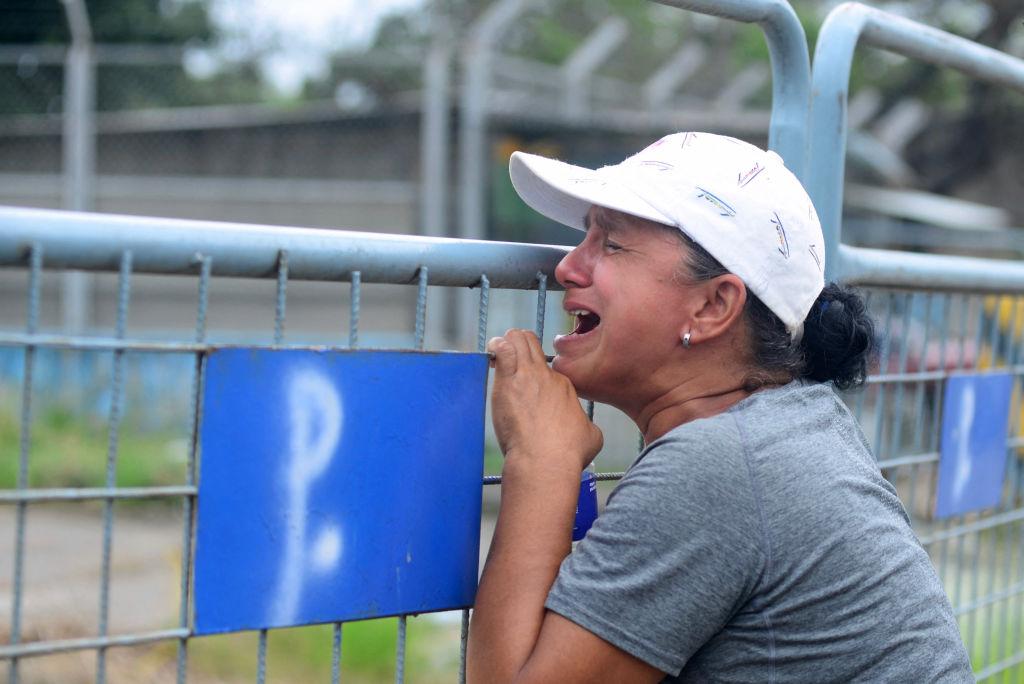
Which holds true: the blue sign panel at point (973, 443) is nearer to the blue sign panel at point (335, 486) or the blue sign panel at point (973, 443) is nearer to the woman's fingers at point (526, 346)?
the woman's fingers at point (526, 346)

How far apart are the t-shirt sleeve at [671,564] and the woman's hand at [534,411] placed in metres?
0.14

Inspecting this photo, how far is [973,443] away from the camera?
243 centimetres

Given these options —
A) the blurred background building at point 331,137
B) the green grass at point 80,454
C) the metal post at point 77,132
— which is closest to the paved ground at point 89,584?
the green grass at point 80,454

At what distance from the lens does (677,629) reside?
1.35 meters

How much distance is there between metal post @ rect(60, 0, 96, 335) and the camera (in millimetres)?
7547

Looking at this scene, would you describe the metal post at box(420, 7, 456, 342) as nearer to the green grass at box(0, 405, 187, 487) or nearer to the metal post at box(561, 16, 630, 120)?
the metal post at box(561, 16, 630, 120)

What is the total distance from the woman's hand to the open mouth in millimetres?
77

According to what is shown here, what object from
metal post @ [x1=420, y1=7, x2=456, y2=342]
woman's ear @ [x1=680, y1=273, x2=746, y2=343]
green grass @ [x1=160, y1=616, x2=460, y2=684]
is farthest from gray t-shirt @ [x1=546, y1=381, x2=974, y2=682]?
metal post @ [x1=420, y1=7, x2=456, y2=342]

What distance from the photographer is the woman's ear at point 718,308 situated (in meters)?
1.54

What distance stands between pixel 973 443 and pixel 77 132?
22.2 ft

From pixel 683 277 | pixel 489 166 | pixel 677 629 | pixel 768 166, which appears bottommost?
pixel 677 629

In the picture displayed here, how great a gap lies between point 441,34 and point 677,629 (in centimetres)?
757

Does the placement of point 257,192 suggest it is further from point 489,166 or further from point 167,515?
point 167,515

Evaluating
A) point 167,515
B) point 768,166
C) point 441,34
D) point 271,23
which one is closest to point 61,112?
Result: point 271,23
